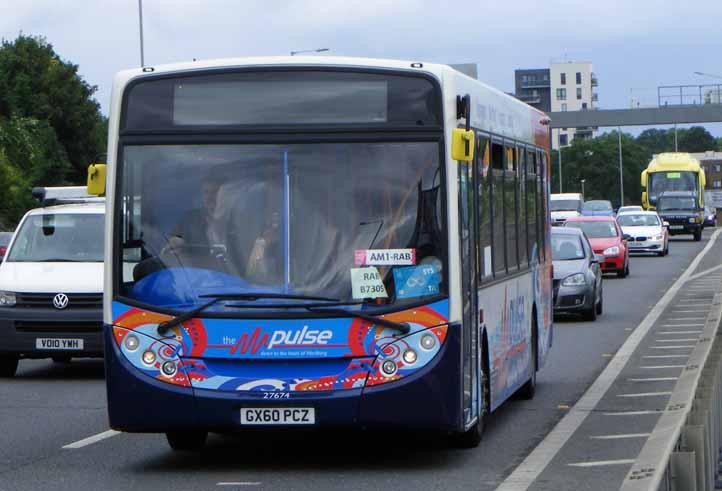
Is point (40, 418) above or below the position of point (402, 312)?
below

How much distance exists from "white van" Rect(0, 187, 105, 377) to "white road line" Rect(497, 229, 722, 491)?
17.3 feet

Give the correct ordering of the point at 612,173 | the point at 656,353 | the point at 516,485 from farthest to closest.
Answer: the point at 612,173, the point at 656,353, the point at 516,485

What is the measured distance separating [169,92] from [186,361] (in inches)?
68.3

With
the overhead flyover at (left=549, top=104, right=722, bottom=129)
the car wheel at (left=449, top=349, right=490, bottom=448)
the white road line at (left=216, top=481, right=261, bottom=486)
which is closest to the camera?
the white road line at (left=216, top=481, right=261, bottom=486)

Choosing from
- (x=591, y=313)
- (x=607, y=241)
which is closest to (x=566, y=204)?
(x=607, y=241)

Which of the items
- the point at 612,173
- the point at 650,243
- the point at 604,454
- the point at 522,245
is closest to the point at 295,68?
the point at 604,454

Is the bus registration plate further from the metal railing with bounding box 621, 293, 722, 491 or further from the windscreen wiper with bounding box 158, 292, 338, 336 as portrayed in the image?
the metal railing with bounding box 621, 293, 722, 491

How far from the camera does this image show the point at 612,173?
193 m

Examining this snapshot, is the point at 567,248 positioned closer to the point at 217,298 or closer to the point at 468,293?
the point at 468,293

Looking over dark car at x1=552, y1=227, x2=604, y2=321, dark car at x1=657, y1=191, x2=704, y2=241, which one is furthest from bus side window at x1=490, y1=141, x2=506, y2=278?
dark car at x1=657, y1=191, x2=704, y2=241

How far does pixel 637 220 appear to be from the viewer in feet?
188

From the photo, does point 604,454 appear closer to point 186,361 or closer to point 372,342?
point 372,342

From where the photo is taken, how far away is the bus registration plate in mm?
10094

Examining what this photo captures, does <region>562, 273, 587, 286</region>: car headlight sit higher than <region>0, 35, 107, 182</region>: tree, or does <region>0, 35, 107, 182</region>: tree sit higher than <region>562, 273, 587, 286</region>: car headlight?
<region>0, 35, 107, 182</region>: tree
